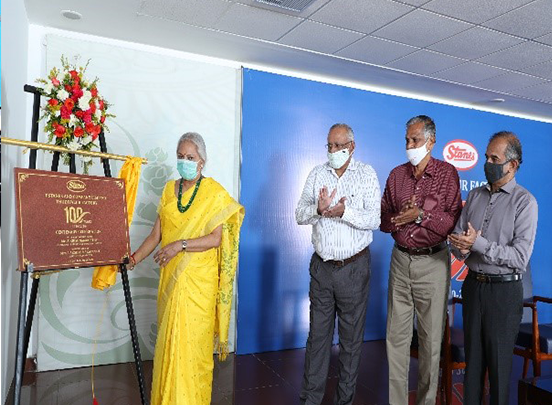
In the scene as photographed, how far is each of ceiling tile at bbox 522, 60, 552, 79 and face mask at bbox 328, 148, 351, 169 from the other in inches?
84.9

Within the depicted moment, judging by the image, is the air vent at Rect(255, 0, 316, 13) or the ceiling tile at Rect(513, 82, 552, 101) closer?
the air vent at Rect(255, 0, 316, 13)

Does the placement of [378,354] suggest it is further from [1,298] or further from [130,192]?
[1,298]

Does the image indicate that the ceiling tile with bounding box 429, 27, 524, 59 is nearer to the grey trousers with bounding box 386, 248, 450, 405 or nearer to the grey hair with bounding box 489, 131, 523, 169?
the grey hair with bounding box 489, 131, 523, 169

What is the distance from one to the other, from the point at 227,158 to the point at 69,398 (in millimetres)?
2054

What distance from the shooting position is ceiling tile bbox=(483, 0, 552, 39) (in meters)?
2.58

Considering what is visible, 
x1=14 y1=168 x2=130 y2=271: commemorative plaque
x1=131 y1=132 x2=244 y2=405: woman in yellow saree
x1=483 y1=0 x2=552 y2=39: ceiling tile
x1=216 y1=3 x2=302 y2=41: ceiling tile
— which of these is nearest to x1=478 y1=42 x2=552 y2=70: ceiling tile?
x1=483 y1=0 x2=552 y2=39: ceiling tile

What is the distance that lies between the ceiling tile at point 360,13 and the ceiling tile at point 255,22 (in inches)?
8.1

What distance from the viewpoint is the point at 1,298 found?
226cm

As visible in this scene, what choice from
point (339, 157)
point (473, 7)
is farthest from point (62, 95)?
point (473, 7)

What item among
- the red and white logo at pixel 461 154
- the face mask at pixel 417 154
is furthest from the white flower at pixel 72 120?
the red and white logo at pixel 461 154

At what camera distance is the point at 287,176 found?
3.89 metres

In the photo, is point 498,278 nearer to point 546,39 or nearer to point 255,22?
point 546,39

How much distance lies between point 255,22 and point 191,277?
172cm

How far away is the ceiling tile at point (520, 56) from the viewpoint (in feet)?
10.5
